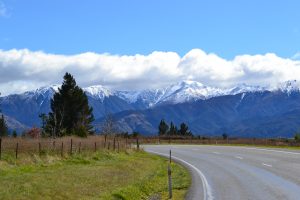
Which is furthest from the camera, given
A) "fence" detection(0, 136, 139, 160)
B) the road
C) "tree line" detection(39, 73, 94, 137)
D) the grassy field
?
"tree line" detection(39, 73, 94, 137)

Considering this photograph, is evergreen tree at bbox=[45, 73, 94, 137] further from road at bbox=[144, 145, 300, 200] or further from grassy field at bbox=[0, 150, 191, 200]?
road at bbox=[144, 145, 300, 200]

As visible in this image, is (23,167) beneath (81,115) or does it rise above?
beneath

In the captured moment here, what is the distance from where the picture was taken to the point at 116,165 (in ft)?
101

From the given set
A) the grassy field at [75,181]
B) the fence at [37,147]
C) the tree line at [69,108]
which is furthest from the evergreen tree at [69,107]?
the grassy field at [75,181]

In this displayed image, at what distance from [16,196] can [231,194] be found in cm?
698

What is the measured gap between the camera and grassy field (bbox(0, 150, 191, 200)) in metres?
18.2

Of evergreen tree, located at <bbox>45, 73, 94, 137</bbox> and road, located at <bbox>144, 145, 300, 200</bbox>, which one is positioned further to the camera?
evergreen tree, located at <bbox>45, 73, 94, 137</bbox>

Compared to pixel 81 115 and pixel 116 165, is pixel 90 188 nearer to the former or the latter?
pixel 116 165

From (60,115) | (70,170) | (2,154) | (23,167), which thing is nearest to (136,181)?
(70,170)

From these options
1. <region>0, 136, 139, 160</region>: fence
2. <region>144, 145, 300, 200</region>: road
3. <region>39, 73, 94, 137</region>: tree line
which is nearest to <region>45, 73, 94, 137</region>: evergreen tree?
<region>39, 73, 94, 137</region>: tree line

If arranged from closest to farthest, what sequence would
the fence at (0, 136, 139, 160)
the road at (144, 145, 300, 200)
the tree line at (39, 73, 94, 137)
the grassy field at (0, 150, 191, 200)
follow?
the grassy field at (0, 150, 191, 200), the road at (144, 145, 300, 200), the fence at (0, 136, 139, 160), the tree line at (39, 73, 94, 137)

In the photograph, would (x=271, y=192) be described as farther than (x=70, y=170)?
No

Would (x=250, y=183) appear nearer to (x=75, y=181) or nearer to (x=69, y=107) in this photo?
(x=75, y=181)

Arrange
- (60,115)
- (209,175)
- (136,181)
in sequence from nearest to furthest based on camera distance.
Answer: (136,181) < (209,175) < (60,115)
